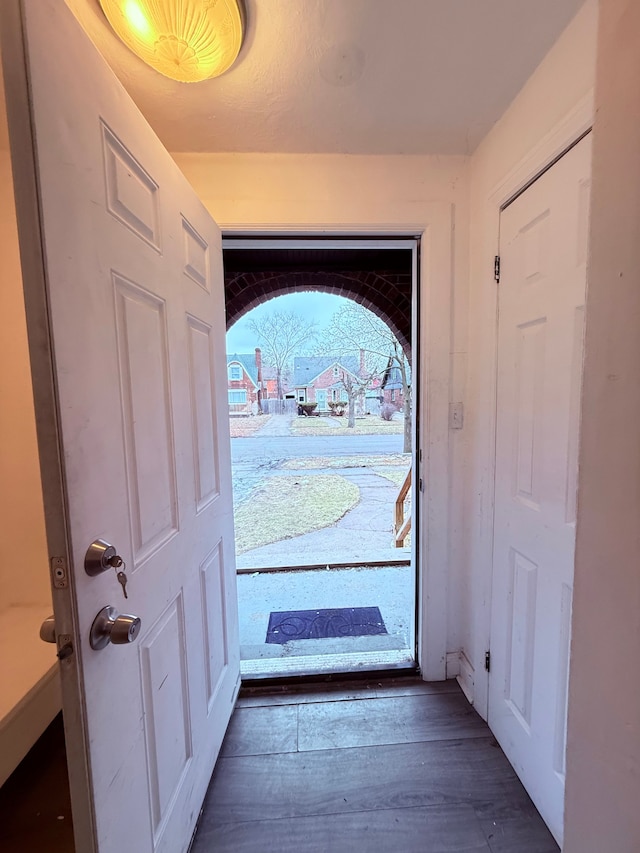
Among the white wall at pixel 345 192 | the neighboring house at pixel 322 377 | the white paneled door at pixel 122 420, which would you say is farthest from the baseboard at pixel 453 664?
the neighboring house at pixel 322 377

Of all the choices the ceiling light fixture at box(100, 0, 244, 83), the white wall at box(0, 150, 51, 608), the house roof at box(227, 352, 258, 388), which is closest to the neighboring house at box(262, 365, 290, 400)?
the house roof at box(227, 352, 258, 388)

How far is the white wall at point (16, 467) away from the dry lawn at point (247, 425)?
8667 mm

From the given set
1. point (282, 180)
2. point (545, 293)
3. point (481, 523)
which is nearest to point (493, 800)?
point (481, 523)

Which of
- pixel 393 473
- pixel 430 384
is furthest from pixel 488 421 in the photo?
pixel 393 473

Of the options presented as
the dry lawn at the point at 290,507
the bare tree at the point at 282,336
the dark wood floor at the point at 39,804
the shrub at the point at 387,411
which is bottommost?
the dry lawn at the point at 290,507

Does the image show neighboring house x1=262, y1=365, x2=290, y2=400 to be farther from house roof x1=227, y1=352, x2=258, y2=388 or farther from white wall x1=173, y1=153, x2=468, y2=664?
white wall x1=173, y1=153, x2=468, y2=664

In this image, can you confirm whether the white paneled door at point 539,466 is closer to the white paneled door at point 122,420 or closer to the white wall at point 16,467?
the white paneled door at point 122,420

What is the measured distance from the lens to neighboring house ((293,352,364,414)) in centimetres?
1009

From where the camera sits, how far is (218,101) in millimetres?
1142

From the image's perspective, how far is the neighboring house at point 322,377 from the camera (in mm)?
10094

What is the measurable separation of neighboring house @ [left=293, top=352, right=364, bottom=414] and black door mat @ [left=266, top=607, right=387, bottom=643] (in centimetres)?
794

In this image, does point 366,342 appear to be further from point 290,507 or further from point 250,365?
point 290,507

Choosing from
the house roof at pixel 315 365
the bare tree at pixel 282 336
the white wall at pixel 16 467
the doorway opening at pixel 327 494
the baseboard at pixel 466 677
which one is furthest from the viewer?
the house roof at pixel 315 365

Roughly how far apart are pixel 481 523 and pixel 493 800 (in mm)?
904
